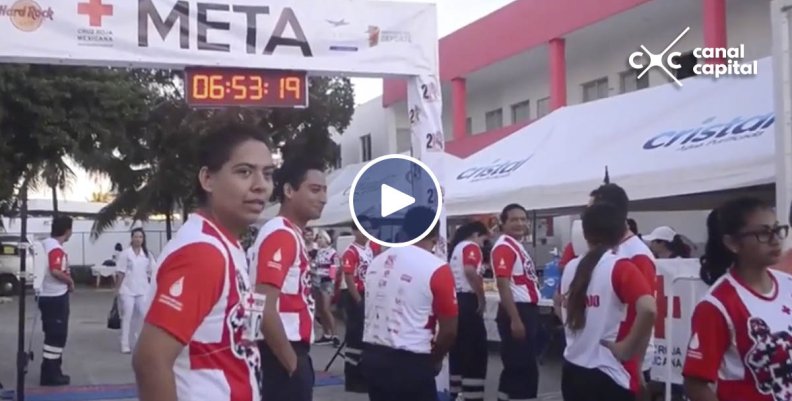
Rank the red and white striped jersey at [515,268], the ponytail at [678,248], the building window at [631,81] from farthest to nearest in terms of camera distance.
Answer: the building window at [631,81], the ponytail at [678,248], the red and white striped jersey at [515,268]

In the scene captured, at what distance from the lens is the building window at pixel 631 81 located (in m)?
21.2

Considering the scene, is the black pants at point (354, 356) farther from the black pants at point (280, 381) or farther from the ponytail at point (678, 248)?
the black pants at point (280, 381)

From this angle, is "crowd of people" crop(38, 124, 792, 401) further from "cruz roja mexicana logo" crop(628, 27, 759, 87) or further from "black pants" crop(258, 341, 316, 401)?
"cruz roja mexicana logo" crop(628, 27, 759, 87)

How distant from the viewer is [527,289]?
401 inches

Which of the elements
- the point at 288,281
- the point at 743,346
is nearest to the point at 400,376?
the point at 288,281

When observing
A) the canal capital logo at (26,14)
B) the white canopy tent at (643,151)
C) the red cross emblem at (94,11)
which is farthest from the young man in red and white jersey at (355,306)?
the canal capital logo at (26,14)

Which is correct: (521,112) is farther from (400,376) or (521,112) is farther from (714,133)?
(400,376)

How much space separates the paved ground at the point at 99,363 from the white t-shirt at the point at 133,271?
3.58 feet

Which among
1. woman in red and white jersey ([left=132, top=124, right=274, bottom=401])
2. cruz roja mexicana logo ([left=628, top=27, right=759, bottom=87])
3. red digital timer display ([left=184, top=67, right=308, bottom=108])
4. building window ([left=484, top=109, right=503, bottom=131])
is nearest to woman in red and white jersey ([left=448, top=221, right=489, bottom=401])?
red digital timer display ([left=184, top=67, right=308, bottom=108])

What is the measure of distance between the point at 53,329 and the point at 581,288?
8876 millimetres

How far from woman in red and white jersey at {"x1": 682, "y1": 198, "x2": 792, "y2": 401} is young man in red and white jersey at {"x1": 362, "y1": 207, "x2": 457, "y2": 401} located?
7.85 feet

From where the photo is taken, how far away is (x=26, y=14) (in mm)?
9984

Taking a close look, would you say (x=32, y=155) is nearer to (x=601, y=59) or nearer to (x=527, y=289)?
(x=527, y=289)

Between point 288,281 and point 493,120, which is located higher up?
point 493,120
